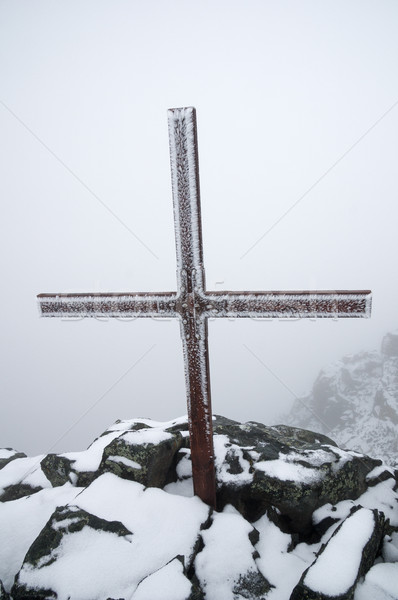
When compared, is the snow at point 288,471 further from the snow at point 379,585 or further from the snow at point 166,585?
the snow at point 166,585

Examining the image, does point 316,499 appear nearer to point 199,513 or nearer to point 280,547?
point 280,547

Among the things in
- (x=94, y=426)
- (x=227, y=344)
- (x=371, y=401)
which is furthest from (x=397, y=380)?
(x=227, y=344)

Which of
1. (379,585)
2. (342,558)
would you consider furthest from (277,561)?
(379,585)

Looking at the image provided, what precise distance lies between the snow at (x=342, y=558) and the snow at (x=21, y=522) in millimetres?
3262

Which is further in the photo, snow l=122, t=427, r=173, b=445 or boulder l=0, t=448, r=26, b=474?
boulder l=0, t=448, r=26, b=474

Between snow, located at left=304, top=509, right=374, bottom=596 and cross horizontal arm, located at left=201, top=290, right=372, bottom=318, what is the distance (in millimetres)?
2391

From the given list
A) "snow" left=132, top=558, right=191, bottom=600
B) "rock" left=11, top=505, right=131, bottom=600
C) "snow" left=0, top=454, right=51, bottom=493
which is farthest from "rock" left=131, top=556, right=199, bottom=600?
"snow" left=0, top=454, right=51, bottom=493

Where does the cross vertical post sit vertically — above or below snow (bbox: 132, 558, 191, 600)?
above

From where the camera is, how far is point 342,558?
292 centimetres

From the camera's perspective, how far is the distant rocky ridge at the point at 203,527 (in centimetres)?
285

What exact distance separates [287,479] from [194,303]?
2852 millimetres

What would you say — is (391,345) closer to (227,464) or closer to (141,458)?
(227,464)

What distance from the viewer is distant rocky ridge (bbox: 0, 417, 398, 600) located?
2846 mm

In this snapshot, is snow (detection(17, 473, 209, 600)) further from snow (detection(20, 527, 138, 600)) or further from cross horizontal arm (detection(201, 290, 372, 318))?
cross horizontal arm (detection(201, 290, 372, 318))
